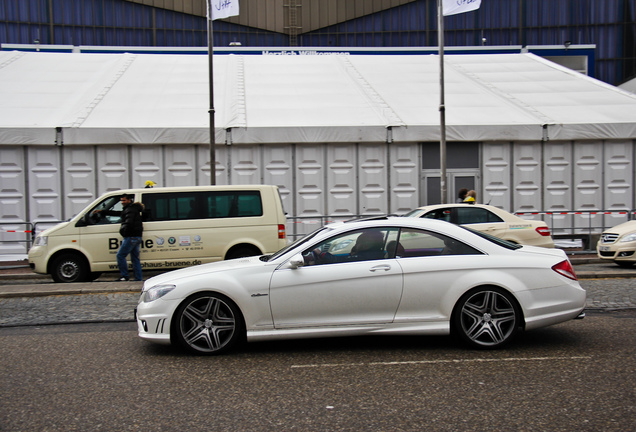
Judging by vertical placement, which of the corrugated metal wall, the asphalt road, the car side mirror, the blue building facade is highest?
the blue building facade

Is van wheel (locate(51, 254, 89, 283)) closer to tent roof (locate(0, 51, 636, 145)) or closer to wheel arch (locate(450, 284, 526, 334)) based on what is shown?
tent roof (locate(0, 51, 636, 145))

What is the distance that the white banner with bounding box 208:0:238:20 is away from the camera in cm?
1759

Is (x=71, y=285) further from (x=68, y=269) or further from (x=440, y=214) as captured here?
(x=440, y=214)

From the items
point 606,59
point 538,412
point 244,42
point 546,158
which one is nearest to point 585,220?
point 546,158

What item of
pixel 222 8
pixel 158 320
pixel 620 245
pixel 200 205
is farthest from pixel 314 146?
pixel 158 320

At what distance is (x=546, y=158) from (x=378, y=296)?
45.2ft

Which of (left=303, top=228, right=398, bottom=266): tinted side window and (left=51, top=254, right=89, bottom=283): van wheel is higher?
(left=303, top=228, right=398, bottom=266): tinted side window

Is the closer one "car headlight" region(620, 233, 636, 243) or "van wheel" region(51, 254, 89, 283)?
"van wheel" region(51, 254, 89, 283)

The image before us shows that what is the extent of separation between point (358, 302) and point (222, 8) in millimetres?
13942

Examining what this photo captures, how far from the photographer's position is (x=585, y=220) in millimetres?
17375

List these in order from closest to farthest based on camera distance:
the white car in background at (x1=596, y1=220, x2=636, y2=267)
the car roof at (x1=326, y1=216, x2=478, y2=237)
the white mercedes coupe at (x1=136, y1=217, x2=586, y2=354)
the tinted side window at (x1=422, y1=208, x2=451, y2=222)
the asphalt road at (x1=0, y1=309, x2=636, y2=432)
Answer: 1. the asphalt road at (x1=0, y1=309, x2=636, y2=432)
2. the white mercedes coupe at (x1=136, y1=217, x2=586, y2=354)
3. the car roof at (x1=326, y1=216, x2=478, y2=237)
4. the tinted side window at (x1=422, y1=208, x2=451, y2=222)
5. the white car in background at (x1=596, y1=220, x2=636, y2=267)

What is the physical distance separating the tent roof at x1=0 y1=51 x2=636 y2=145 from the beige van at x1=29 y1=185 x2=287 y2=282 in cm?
527

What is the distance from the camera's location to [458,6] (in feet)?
57.2

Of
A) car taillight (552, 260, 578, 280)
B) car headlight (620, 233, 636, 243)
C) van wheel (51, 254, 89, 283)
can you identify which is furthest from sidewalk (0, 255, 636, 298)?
car taillight (552, 260, 578, 280)
